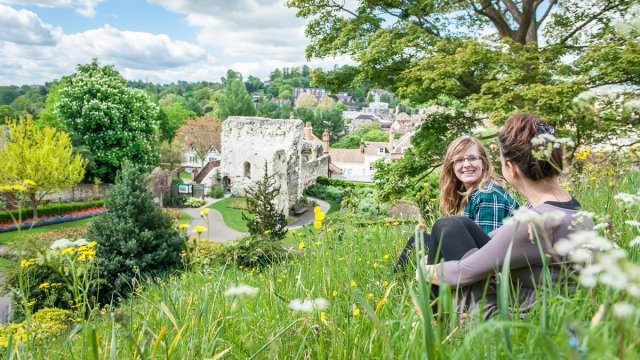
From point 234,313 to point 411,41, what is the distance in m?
7.73

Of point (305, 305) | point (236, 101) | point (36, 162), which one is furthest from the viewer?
point (236, 101)

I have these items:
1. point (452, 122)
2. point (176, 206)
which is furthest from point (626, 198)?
point (176, 206)

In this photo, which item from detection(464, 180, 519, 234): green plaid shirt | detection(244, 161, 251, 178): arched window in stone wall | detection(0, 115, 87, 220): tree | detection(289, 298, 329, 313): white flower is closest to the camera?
detection(289, 298, 329, 313): white flower

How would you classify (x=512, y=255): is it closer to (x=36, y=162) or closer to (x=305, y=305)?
(x=305, y=305)

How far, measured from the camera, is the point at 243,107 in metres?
47.4

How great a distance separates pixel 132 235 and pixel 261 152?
50.0 feet

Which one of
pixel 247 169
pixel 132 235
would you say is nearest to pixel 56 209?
pixel 247 169

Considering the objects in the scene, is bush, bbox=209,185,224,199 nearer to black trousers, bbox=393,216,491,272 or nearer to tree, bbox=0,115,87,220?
tree, bbox=0,115,87,220

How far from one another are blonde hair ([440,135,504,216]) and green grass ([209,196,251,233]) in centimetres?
1477

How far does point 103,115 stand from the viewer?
22.2m

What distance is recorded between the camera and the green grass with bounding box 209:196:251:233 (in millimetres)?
19125

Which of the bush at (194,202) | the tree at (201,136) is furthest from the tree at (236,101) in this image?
the bush at (194,202)

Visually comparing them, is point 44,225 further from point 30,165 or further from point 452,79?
point 452,79

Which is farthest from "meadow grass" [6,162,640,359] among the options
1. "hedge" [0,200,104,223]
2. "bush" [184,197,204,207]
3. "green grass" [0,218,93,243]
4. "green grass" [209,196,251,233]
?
"bush" [184,197,204,207]
